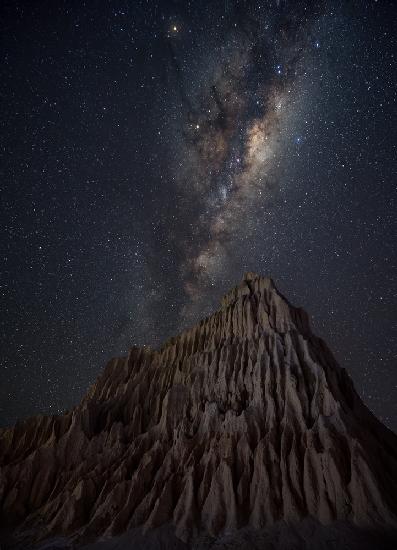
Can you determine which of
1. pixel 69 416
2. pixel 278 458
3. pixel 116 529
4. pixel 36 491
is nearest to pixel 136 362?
pixel 69 416

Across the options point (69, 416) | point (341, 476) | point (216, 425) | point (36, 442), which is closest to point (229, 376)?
point (216, 425)

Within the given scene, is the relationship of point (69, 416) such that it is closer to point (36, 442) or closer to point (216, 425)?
point (36, 442)

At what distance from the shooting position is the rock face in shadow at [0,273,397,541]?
19.9 m

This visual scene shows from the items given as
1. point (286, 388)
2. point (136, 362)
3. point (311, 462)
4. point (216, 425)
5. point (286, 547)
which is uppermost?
point (136, 362)

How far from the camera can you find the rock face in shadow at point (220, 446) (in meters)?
19.9

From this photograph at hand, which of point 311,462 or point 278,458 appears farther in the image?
point 278,458

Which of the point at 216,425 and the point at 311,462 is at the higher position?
the point at 216,425

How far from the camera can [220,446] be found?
2512 centimetres

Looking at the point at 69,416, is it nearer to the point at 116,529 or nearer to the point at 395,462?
the point at 116,529

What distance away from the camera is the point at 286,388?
26812 mm

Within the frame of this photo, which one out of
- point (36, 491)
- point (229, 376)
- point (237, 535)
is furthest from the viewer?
point (229, 376)

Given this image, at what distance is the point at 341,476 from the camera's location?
19281 millimetres

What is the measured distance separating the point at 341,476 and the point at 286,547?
5.57 metres

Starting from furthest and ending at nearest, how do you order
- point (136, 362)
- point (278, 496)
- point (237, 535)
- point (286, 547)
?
point (136, 362), point (278, 496), point (237, 535), point (286, 547)
